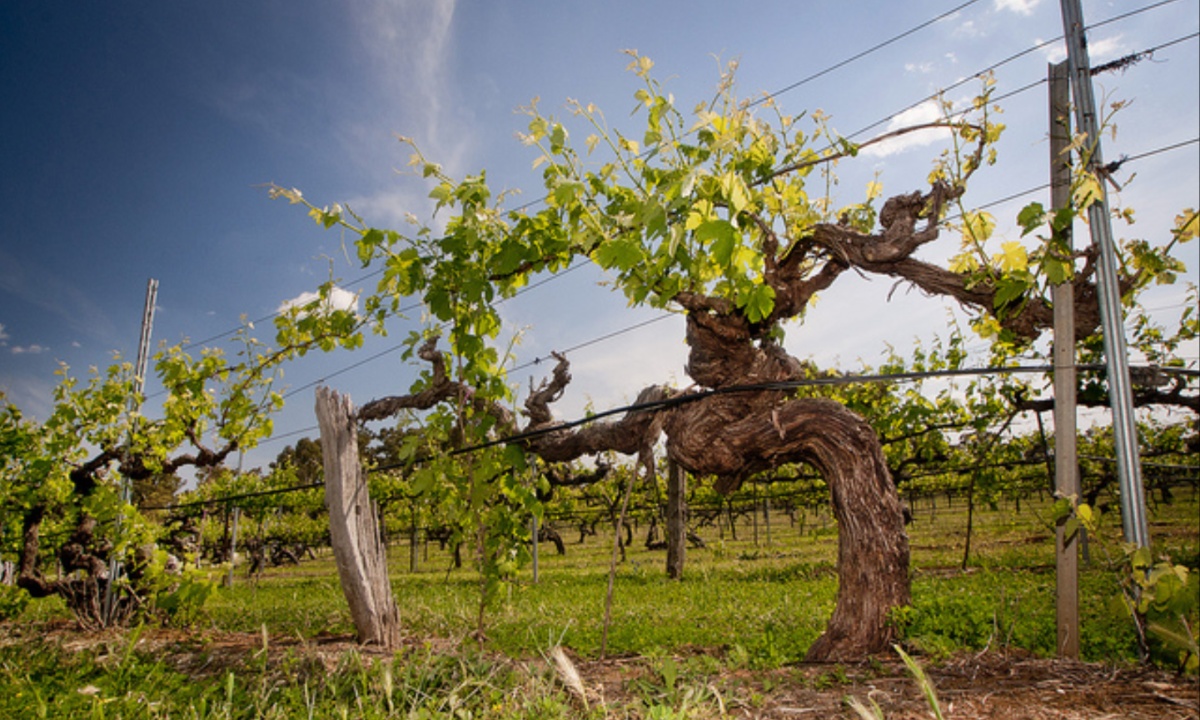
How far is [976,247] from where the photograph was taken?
336cm

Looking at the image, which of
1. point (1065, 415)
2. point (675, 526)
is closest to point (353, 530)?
point (1065, 415)

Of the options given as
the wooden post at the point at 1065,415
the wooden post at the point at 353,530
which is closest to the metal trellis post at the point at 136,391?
the wooden post at the point at 353,530

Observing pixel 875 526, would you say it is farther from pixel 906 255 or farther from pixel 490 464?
pixel 490 464

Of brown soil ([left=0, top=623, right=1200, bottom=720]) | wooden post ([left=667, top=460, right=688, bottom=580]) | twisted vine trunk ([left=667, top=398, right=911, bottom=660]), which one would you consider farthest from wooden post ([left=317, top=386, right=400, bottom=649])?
wooden post ([left=667, top=460, right=688, bottom=580])

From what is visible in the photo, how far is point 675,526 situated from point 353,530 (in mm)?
8586

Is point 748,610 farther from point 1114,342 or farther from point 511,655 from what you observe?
point 1114,342

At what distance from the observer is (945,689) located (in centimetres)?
268

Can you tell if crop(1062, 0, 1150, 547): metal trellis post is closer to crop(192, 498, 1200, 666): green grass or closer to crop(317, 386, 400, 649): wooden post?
crop(192, 498, 1200, 666): green grass

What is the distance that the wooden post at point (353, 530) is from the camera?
14.5 feet

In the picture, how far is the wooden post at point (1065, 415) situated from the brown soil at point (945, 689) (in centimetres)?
32

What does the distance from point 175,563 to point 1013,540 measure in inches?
720

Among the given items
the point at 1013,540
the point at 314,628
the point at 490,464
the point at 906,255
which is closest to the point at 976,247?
the point at 906,255

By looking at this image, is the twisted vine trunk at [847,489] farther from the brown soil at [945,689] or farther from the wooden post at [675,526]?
the wooden post at [675,526]

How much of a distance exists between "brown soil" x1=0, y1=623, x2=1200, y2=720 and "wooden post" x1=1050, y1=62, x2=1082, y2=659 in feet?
1.03
